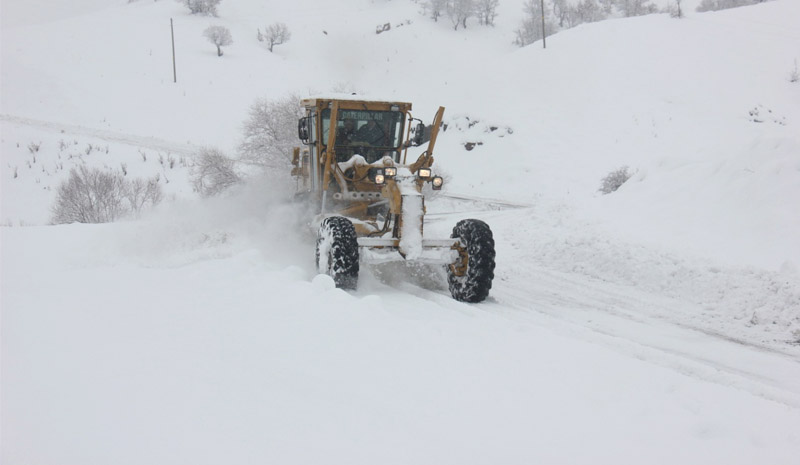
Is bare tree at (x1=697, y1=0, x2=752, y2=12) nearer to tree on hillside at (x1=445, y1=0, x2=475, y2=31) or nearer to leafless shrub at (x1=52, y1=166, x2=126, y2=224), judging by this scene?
tree on hillside at (x1=445, y1=0, x2=475, y2=31)

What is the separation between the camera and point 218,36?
39.8 meters

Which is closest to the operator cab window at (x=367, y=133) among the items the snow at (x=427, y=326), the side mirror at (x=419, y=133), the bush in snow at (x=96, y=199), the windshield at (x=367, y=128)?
the windshield at (x=367, y=128)

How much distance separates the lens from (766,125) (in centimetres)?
2353

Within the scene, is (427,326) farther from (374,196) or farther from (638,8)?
(638,8)

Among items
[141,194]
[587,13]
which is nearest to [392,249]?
[141,194]

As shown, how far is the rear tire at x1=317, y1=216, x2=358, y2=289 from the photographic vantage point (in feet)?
24.2

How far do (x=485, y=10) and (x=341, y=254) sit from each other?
137 ft

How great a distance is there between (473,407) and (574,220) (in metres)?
8.69

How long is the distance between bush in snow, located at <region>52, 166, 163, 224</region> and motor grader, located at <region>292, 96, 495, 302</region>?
27.3 ft

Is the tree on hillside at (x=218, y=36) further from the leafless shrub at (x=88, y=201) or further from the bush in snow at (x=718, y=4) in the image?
the bush in snow at (x=718, y=4)

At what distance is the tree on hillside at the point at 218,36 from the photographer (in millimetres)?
39594

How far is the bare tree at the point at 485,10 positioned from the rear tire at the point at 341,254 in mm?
41055

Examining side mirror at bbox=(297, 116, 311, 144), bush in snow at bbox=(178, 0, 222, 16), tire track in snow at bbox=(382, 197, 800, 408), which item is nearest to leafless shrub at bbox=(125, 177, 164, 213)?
side mirror at bbox=(297, 116, 311, 144)

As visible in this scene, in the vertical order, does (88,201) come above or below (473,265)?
above
